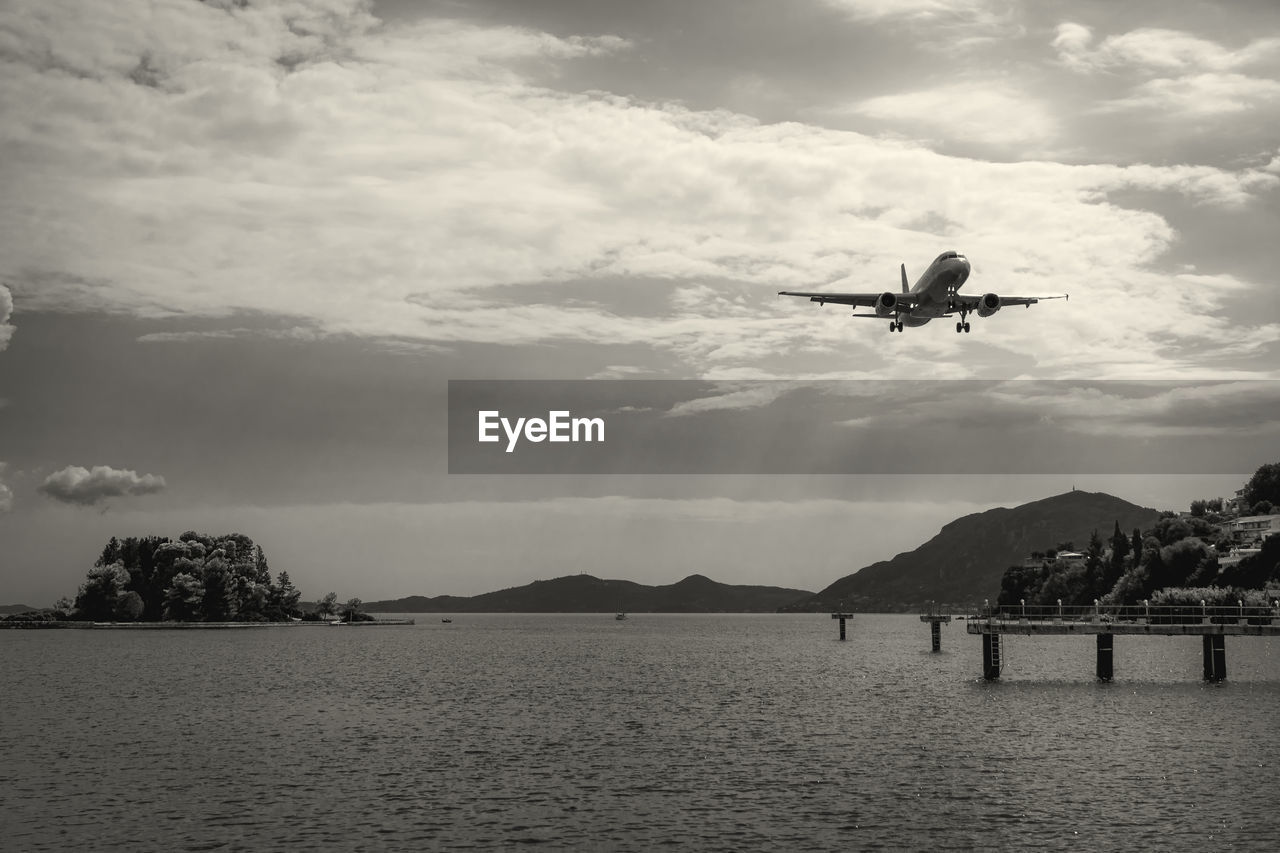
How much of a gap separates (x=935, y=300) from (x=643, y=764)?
4169 cm

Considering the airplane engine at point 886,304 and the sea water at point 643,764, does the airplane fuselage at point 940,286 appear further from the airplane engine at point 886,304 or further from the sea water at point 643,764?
the sea water at point 643,764

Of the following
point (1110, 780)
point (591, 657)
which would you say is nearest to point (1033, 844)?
point (1110, 780)

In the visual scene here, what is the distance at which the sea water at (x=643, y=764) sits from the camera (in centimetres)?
4412

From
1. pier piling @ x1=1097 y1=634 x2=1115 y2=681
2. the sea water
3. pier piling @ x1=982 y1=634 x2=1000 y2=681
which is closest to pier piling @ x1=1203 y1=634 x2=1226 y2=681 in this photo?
the sea water

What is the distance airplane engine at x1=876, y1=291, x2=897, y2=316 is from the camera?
84.0 meters

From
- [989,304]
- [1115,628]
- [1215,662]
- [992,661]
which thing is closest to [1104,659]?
[1215,662]

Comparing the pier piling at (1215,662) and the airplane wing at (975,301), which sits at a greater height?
the airplane wing at (975,301)

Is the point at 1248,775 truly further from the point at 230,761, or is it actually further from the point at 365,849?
the point at 230,761

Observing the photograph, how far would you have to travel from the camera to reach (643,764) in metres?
60.8

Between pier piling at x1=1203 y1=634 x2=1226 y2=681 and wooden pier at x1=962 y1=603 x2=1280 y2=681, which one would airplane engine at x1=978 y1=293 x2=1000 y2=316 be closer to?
wooden pier at x1=962 y1=603 x2=1280 y2=681

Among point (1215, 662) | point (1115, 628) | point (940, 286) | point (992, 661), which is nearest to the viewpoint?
point (940, 286)

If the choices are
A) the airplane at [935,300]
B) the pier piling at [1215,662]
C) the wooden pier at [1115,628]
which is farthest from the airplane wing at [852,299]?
the pier piling at [1215,662]

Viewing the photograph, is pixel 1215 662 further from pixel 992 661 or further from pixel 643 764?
pixel 643 764

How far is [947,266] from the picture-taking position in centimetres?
8350
